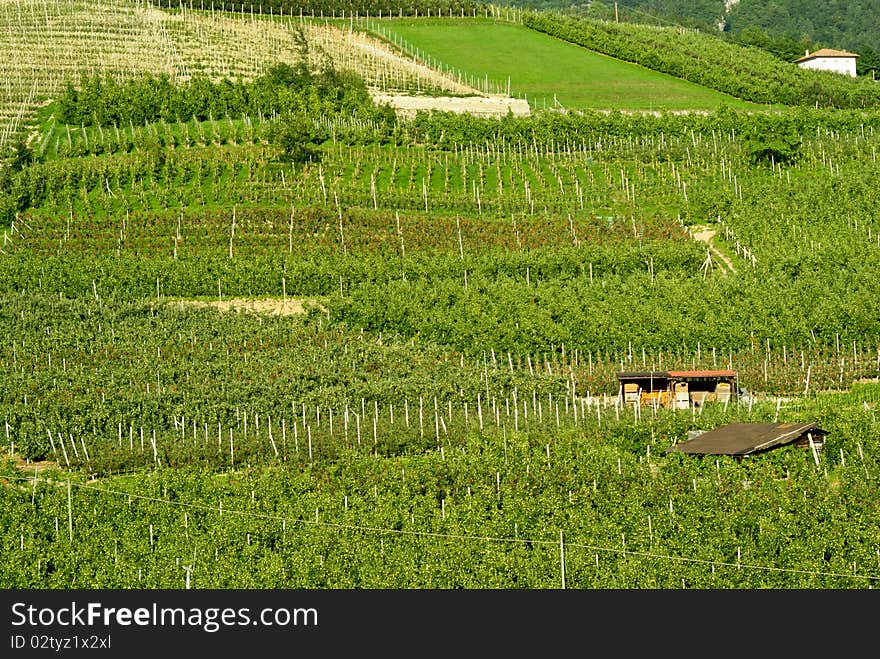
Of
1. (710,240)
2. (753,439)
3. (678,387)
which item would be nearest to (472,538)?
(753,439)

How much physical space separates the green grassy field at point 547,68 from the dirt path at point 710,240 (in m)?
19.1

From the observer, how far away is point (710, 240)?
196 ft

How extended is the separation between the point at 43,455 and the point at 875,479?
844 inches

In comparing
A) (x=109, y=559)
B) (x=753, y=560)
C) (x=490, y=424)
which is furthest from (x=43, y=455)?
(x=753, y=560)

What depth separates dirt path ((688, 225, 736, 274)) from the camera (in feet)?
188

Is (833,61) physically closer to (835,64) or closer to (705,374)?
(835,64)

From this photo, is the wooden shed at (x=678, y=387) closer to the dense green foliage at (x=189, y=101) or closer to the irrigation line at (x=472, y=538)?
the irrigation line at (x=472, y=538)

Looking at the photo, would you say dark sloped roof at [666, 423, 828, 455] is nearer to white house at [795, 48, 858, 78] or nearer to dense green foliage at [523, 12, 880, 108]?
dense green foliage at [523, 12, 880, 108]

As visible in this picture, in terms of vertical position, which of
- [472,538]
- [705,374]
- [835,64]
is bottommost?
[472,538]

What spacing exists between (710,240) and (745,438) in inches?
755

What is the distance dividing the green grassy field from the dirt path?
19.1 metres

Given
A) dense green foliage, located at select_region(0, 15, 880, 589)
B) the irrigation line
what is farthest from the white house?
the irrigation line

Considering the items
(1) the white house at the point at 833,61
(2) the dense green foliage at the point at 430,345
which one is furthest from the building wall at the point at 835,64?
(2) the dense green foliage at the point at 430,345

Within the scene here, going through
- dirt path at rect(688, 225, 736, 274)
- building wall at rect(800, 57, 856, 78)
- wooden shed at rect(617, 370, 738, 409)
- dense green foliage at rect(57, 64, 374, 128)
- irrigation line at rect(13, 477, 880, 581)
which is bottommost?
irrigation line at rect(13, 477, 880, 581)
